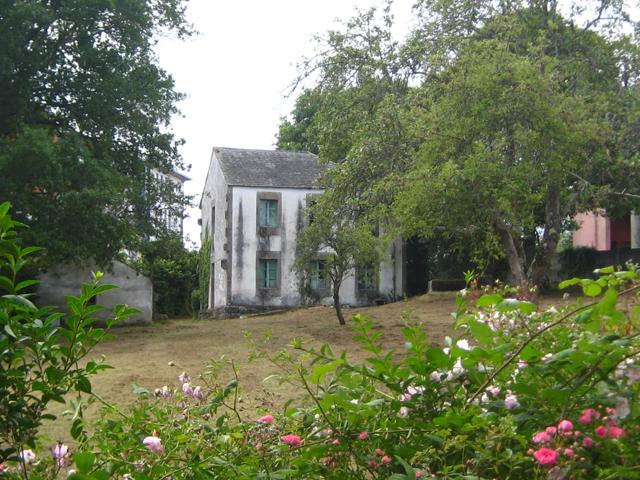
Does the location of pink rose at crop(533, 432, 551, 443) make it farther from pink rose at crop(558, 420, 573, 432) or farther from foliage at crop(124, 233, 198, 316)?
foliage at crop(124, 233, 198, 316)

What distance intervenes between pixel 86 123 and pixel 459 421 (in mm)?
20531

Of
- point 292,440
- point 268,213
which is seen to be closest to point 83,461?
point 292,440

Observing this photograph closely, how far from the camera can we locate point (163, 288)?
33688 mm

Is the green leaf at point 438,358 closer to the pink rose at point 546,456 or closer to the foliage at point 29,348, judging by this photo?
the pink rose at point 546,456

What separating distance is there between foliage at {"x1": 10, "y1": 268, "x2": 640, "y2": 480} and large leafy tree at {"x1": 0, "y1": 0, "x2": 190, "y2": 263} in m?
16.6

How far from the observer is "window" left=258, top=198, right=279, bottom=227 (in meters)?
30.4

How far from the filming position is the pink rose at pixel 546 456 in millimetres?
1586

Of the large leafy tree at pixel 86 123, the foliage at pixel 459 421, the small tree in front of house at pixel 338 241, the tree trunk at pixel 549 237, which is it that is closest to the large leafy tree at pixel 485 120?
the tree trunk at pixel 549 237

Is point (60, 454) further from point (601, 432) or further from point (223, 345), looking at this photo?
point (223, 345)

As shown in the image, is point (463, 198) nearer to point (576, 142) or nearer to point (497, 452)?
point (576, 142)

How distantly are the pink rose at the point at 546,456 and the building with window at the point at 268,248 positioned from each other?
90.7 feet

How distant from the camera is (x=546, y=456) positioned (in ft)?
5.26

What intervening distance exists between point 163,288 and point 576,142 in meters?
24.4

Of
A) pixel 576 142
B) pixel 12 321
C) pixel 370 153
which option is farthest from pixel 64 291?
pixel 12 321
